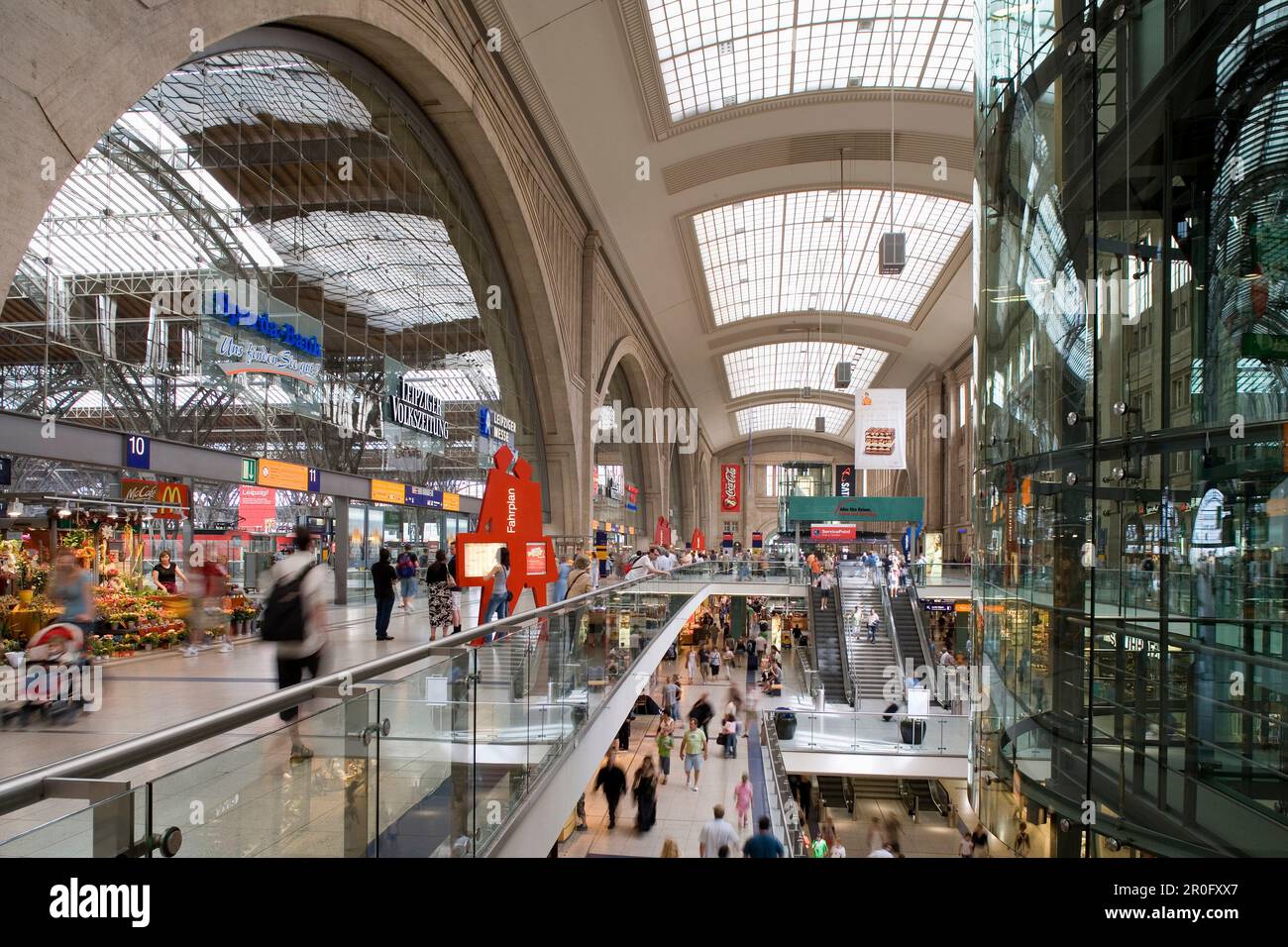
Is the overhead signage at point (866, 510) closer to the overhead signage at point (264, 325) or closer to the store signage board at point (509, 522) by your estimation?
the overhead signage at point (264, 325)

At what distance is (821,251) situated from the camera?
3756cm

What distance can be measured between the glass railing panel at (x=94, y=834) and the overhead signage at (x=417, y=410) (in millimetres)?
16554

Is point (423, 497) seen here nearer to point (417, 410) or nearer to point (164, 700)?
point (417, 410)

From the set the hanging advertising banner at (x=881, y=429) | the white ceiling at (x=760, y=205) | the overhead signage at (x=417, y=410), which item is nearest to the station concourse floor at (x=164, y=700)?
the overhead signage at (x=417, y=410)

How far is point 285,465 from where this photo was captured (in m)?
14.2

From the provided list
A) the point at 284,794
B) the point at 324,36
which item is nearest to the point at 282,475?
the point at 324,36

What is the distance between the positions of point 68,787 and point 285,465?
12.9m

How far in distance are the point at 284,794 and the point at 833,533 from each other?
112ft

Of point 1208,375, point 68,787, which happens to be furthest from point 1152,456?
point 68,787

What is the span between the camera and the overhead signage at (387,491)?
17.4 m

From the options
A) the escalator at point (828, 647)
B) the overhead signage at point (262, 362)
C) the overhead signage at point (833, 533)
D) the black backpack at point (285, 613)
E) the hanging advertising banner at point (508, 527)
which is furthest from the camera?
the overhead signage at point (833, 533)

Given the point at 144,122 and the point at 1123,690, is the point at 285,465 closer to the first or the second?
the point at 144,122

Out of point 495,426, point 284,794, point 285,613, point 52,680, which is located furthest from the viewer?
point 495,426
